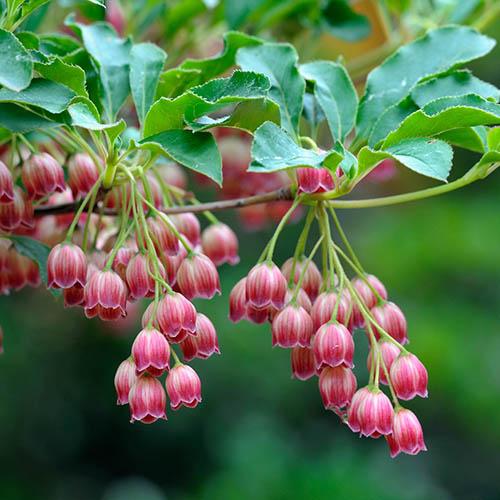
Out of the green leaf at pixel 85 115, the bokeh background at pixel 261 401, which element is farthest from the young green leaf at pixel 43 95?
the bokeh background at pixel 261 401

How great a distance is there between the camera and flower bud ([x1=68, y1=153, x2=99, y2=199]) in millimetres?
1113

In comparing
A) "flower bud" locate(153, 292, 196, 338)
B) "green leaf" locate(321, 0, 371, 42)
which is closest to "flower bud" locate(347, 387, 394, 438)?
"flower bud" locate(153, 292, 196, 338)

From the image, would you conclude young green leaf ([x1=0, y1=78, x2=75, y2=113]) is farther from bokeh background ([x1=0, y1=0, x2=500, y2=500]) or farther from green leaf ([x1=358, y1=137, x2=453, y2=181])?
bokeh background ([x1=0, y1=0, x2=500, y2=500])

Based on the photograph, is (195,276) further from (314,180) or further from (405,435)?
(405,435)

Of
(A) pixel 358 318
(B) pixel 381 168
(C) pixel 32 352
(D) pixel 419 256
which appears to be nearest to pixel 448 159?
(A) pixel 358 318

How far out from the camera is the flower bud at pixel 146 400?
0.96m

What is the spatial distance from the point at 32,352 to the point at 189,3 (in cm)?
284

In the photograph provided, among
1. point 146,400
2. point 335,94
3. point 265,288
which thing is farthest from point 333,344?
point 335,94

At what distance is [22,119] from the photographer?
3.07 ft

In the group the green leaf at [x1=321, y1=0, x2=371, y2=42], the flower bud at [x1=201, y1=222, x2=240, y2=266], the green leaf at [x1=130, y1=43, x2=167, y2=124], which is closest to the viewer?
the green leaf at [x1=130, y1=43, x2=167, y2=124]

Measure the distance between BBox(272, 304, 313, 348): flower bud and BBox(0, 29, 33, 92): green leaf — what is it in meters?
0.40

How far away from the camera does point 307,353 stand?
1.06 m

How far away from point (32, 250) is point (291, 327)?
37cm

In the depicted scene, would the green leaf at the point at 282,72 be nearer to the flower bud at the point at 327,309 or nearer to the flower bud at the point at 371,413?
the flower bud at the point at 327,309
